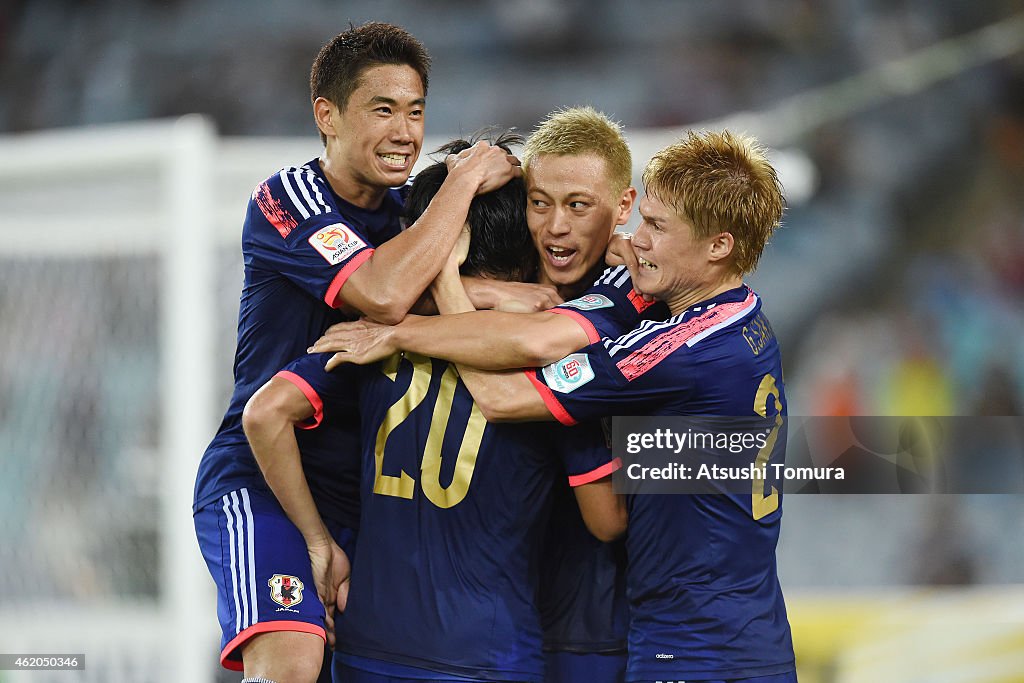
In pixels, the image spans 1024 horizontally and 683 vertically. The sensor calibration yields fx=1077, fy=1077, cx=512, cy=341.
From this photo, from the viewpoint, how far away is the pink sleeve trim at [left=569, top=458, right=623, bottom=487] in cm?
232

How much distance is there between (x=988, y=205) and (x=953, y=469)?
2367 mm

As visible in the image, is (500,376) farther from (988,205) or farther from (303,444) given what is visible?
(988,205)

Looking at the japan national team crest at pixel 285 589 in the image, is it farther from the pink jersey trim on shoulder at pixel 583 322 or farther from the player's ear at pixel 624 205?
the player's ear at pixel 624 205

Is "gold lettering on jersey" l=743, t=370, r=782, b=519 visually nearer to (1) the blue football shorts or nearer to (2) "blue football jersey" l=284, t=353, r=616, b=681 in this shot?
(2) "blue football jersey" l=284, t=353, r=616, b=681

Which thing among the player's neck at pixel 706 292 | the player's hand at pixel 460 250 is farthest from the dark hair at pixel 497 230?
the player's neck at pixel 706 292

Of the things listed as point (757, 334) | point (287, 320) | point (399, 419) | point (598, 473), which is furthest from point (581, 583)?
point (287, 320)

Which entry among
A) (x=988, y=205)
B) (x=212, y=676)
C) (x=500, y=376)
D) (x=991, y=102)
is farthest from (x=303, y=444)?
(x=991, y=102)

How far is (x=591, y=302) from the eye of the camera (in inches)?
94.5

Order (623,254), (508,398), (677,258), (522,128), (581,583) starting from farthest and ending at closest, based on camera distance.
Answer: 1. (522,128)
2. (581,583)
3. (623,254)
4. (677,258)
5. (508,398)

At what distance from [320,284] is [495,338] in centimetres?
51

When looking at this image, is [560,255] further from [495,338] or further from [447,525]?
[447,525]

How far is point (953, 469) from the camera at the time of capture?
8375 millimetres

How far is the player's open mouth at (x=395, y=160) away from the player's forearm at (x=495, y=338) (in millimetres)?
558

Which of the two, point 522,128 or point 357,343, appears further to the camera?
point 522,128
